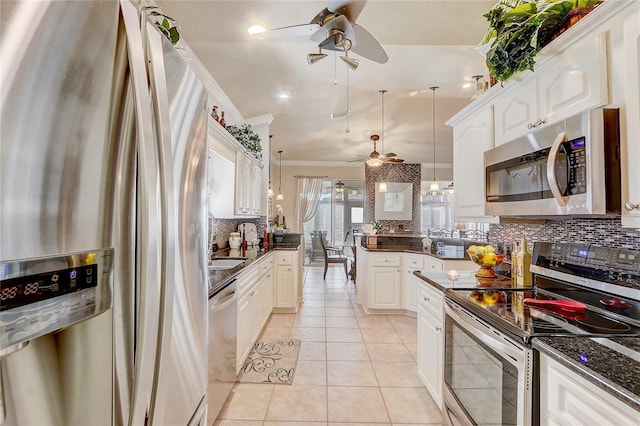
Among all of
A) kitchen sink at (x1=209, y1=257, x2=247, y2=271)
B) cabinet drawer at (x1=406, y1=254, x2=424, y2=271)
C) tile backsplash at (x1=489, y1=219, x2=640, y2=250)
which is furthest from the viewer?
cabinet drawer at (x1=406, y1=254, x2=424, y2=271)

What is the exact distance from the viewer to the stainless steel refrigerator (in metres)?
0.43

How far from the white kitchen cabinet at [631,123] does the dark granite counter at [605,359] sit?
0.44 metres

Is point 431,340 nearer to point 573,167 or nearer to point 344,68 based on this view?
point 573,167

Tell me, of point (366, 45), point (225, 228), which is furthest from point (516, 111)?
point (225, 228)

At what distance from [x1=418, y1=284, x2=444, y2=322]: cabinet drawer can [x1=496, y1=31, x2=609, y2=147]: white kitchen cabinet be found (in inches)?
40.6

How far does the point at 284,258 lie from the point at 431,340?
256 cm

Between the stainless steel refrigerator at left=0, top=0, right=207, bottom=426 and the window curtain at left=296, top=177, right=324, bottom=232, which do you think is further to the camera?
the window curtain at left=296, top=177, right=324, bottom=232

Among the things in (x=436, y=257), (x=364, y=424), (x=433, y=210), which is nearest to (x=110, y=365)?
(x=364, y=424)

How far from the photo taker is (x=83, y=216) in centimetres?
52

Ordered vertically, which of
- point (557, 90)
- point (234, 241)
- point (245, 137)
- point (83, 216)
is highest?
point (245, 137)

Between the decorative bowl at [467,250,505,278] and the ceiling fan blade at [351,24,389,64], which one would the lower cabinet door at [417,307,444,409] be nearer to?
the decorative bowl at [467,250,505,278]

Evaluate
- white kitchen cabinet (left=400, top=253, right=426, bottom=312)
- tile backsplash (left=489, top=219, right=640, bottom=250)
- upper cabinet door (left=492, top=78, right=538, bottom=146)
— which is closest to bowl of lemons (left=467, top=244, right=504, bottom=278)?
tile backsplash (left=489, top=219, right=640, bottom=250)

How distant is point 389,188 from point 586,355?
6.86m

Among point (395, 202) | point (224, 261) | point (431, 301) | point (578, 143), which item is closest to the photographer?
point (578, 143)
